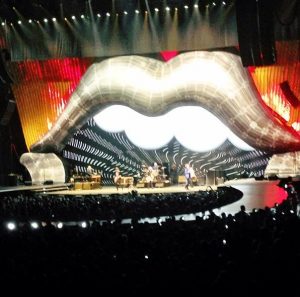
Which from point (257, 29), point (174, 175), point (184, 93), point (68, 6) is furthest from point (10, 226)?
point (174, 175)

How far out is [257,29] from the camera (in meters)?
18.4

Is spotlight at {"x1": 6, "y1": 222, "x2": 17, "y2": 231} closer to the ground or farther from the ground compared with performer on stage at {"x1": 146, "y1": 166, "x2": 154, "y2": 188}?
closer to the ground

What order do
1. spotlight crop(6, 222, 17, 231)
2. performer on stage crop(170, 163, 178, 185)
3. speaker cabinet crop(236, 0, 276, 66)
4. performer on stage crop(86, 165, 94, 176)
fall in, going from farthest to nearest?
performer on stage crop(170, 163, 178, 185) < performer on stage crop(86, 165, 94, 176) < speaker cabinet crop(236, 0, 276, 66) < spotlight crop(6, 222, 17, 231)

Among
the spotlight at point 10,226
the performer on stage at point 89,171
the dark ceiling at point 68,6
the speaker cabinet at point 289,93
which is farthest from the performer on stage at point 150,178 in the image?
the spotlight at point 10,226

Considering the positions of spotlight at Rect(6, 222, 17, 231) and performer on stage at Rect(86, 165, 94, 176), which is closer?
spotlight at Rect(6, 222, 17, 231)

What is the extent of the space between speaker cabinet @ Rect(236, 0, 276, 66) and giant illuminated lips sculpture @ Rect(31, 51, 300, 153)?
2.15 m

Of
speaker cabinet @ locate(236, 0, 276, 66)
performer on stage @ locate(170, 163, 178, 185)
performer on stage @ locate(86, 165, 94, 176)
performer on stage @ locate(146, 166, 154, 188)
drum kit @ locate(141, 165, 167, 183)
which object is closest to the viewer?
speaker cabinet @ locate(236, 0, 276, 66)

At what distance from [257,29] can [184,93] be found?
14.8 feet

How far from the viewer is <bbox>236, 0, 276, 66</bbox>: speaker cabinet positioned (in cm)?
1817

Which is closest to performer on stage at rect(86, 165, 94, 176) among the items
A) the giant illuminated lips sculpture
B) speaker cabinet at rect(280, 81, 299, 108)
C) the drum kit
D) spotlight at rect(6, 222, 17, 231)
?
the giant illuminated lips sculpture

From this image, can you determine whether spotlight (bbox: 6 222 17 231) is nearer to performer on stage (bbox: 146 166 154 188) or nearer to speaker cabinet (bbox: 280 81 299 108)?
performer on stage (bbox: 146 166 154 188)

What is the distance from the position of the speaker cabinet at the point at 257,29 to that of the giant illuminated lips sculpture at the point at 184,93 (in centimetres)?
215

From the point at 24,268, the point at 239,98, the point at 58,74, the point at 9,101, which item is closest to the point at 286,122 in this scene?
the point at 239,98

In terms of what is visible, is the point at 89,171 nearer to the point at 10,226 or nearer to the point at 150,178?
the point at 150,178
